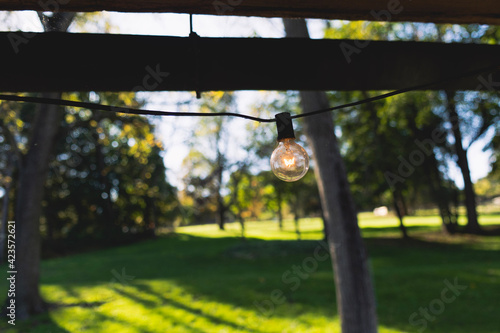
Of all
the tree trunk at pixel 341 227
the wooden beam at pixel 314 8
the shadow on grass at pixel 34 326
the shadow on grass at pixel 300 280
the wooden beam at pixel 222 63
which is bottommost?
the shadow on grass at pixel 300 280

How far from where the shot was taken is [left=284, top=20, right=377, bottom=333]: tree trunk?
467 centimetres

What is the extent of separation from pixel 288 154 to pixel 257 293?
9.18 meters

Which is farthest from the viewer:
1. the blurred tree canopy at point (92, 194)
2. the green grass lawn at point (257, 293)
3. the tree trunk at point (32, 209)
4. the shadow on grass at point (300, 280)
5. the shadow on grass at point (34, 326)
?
the blurred tree canopy at point (92, 194)

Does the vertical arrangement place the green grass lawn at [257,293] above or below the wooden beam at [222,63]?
below

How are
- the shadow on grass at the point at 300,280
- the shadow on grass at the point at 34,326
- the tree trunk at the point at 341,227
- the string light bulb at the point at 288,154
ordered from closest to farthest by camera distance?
the string light bulb at the point at 288,154 → the tree trunk at the point at 341,227 → the shadow on grass at the point at 34,326 → the shadow on grass at the point at 300,280

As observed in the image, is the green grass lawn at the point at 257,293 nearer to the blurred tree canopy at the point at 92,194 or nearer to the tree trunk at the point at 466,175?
the tree trunk at the point at 466,175

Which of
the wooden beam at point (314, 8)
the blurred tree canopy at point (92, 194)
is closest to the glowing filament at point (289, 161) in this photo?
the wooden beam at point (314, 8)

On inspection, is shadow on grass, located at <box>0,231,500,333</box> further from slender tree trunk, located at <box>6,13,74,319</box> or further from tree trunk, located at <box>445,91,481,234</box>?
Answer: tree trunk, located at <box>445,91,481,234</box>

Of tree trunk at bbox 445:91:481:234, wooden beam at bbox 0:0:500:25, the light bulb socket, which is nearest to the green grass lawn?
tree trunk at bbox 445:91:481:234

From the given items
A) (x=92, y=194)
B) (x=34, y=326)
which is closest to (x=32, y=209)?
(x=34, y=326)

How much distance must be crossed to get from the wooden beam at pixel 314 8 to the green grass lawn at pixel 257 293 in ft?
21.9

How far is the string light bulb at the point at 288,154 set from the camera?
6.31ft

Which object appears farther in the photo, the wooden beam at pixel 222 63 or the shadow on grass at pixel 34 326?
the shadow on grass at pixel 34 326

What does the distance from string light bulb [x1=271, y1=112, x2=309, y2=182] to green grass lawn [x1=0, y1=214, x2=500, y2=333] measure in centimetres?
638
